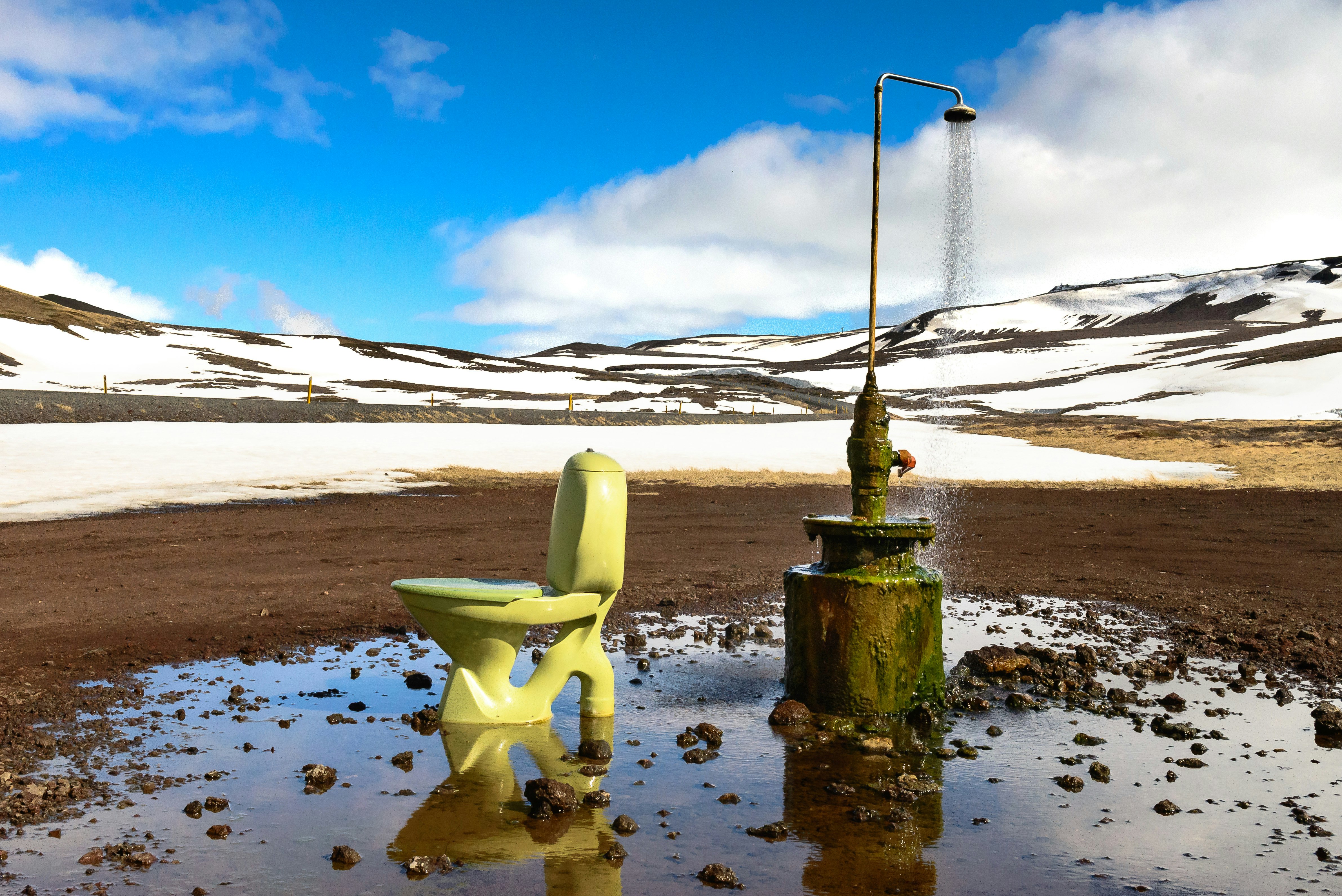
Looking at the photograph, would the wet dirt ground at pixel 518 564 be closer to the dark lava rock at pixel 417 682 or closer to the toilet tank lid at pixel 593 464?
the dark lava rock at pixel 417 682

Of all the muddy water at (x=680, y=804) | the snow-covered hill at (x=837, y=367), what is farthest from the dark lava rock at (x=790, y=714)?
the snow-covered hill at (x=837, y=367)

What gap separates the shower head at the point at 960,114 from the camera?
775 cm

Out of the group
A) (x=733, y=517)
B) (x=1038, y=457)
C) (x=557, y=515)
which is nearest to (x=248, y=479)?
(x=733, y=517)

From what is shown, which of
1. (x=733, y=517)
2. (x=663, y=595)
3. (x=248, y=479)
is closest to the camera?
(x=663, y=595)

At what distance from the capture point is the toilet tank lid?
19.8 feet

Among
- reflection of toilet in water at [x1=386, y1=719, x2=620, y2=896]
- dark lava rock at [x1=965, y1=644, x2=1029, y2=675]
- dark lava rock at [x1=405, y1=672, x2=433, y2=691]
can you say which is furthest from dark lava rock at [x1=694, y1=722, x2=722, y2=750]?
dark lava rock at [x1=965, y1=644, x2=1029, y2=675]

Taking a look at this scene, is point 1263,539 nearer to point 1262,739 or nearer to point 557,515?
point 1262,739

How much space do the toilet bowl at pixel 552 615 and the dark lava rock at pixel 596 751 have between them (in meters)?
0.64

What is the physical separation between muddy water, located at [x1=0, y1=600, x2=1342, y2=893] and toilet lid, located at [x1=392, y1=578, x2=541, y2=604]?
87 cm

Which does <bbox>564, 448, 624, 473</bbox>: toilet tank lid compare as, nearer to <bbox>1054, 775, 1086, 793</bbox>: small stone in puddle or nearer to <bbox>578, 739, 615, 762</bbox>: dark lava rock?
<bbox>578, 739, 615, 762</bbox>: dark lava rock

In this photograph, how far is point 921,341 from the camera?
151125 millimetres

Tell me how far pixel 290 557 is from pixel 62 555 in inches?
104

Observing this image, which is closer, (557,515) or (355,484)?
(557,515)

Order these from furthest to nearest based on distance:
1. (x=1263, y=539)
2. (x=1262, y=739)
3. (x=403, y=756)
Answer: (x=1263, y=539), (x=1262, y=739), (x=403, y=756)
